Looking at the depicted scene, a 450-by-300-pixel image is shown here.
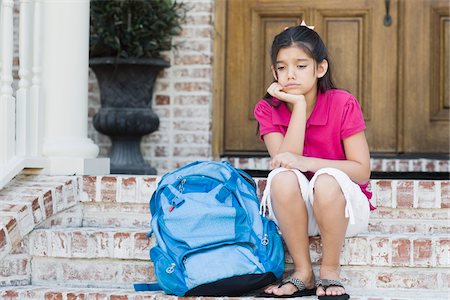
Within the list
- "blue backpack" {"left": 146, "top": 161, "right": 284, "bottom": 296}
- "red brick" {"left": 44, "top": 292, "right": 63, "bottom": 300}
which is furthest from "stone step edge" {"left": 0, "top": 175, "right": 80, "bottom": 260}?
"blue backpack" {"left": 146, "top": 161, "right": 284, "bottom": 296}

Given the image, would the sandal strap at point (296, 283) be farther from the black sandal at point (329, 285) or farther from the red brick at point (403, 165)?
the red brick at point (403, 165)

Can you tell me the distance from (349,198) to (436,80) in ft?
7.09

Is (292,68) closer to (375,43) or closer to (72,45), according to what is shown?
(72,45)

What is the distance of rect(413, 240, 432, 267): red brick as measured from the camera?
291 cm

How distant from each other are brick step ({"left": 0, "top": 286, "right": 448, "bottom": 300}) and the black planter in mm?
1597

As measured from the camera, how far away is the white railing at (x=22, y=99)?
11.1 ft

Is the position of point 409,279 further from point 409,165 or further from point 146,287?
point 409,165

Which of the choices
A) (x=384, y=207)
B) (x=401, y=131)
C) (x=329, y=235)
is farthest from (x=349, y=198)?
(x=401, y=131)

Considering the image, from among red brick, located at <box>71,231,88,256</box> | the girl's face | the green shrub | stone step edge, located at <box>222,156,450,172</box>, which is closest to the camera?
the girl's face

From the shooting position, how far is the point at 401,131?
4.71m

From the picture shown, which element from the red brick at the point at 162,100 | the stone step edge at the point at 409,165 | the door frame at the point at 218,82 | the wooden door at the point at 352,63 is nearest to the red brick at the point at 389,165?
the stone step edge at the point at 409,165

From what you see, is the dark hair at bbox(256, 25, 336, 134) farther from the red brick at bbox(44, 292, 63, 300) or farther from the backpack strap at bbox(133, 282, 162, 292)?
the red brick at bbox(44, 292, 63, 300)

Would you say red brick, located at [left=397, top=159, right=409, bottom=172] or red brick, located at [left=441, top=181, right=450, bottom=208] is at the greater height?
red brick, located at [left=397, top=159, right=409, bottom=172]

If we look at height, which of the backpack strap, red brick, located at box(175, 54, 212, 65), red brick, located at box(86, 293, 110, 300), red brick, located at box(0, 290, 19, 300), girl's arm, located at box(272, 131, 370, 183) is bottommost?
red brick, located at box(0, 290, 19, 300)
